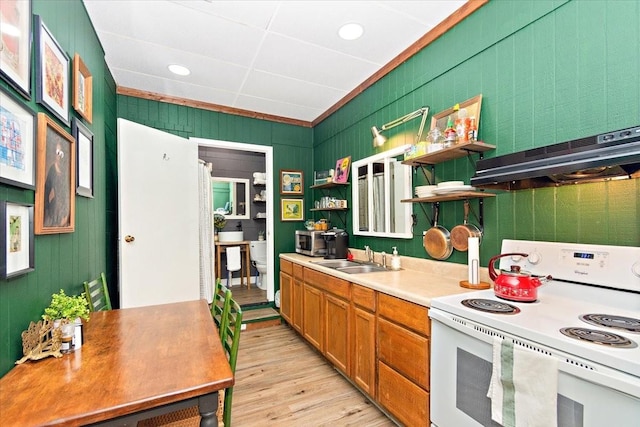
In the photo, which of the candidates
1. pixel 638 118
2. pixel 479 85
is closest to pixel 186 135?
pixel 479 85

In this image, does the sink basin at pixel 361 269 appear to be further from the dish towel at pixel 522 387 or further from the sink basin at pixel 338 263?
the dish towel at pixel 522 387

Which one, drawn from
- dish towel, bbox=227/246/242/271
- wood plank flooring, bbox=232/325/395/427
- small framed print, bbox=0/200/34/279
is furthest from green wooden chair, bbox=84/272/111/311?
dish towel, bbox=227/246/242/271

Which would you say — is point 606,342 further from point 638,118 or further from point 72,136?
point 72,136

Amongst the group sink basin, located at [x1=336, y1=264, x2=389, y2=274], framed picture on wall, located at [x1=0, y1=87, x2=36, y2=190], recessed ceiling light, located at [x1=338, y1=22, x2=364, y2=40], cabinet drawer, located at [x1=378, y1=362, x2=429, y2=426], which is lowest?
cabinet drawer, located at [x1=378, y1=362, x2=429, y2=426]

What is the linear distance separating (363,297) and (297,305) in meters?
1.31

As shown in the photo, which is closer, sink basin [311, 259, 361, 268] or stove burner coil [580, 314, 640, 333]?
stove burner coil [580, 314, 640, 333]

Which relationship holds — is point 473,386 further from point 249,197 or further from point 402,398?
point 249,197

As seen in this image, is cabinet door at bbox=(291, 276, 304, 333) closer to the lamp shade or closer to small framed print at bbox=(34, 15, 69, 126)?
the lamp shade

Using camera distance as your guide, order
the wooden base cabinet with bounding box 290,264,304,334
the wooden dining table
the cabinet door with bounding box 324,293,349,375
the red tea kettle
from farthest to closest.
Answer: the wooden base cabinet with bounding box 290,264,304,334 → the cabinet door with bounding box 324,293,349,375 → the red tea kettle → the wooden dining table

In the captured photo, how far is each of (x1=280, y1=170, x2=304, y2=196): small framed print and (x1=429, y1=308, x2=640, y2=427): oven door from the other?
286 cm

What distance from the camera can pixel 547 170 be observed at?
1249 mm

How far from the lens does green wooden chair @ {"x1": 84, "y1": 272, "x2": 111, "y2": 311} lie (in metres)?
1.82

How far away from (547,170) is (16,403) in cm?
199

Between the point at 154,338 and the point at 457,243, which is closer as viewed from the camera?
the point at 154,338
